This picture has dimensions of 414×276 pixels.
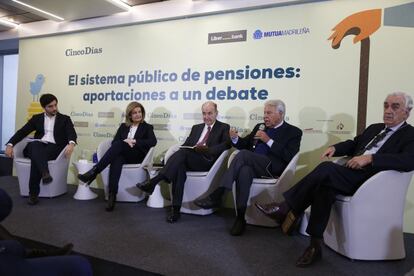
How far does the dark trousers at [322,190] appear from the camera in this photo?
2.31m

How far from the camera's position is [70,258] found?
1.33 meters

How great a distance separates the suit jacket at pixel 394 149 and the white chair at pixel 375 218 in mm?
65

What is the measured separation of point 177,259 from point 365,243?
4.32ft

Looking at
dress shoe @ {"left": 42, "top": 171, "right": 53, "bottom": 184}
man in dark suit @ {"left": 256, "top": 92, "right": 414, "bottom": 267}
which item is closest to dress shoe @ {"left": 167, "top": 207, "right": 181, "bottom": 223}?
man in dark suit @ {"left": 256, "top": 92, "right": 414, "bottom": 267}

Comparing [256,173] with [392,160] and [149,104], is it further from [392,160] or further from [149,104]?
[149,104]

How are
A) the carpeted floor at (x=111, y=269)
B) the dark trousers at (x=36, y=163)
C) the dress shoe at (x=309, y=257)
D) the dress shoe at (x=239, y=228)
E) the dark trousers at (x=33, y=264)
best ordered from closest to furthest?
1. the dark trousers at (x=33, y=264)
2. the carpeted floor at (x=111, y=269)
3. the dress shoe at (x=309, y=257)
4. the dress shoe at (x=239, y=228)
5. the dark trousers at (x=36, y=163)

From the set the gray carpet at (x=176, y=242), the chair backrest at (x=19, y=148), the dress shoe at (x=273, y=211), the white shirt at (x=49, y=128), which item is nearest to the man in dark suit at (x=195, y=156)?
the gray carpet at (x=176, y=242)

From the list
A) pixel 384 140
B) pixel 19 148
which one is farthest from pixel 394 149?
pixel 19 148

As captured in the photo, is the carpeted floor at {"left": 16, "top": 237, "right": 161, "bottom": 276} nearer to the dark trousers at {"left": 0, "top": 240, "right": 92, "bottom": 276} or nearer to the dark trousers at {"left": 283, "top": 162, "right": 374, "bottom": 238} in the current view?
the dark trousers at {"left": 0, "top": 240, "right": 92, "bottom": 276}

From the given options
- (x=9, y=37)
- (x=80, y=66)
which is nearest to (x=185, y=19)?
(x=80, y=66)

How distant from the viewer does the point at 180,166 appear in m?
3.29

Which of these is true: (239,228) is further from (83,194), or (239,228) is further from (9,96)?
(9,96)

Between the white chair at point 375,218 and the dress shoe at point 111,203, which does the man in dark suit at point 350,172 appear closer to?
the white chair at point 375,218

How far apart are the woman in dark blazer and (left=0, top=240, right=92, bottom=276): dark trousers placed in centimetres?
231
